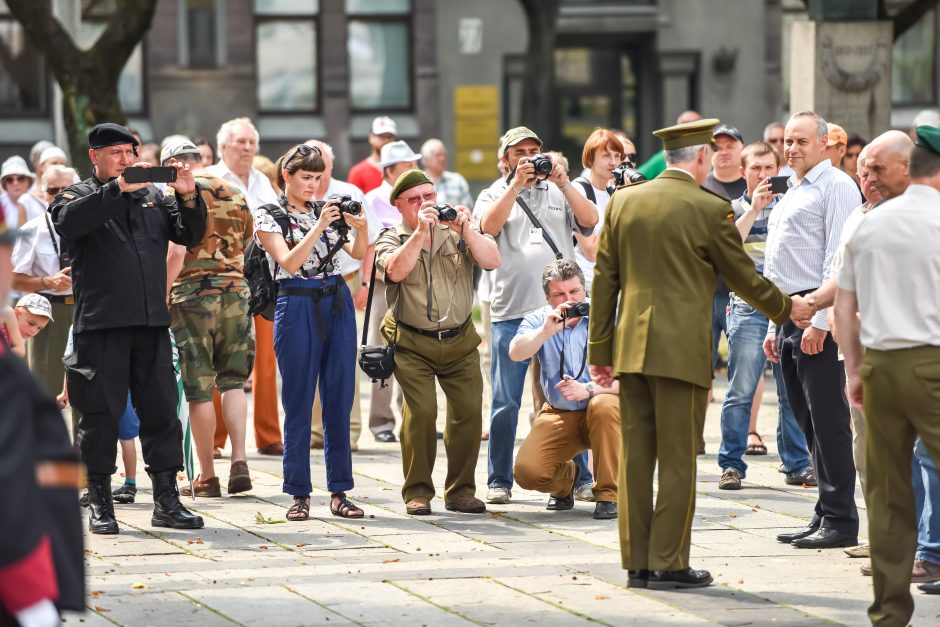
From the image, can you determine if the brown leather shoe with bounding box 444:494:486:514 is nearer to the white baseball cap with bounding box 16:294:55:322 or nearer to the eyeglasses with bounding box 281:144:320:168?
the eyeglasses with bounding box 281:144:320:168

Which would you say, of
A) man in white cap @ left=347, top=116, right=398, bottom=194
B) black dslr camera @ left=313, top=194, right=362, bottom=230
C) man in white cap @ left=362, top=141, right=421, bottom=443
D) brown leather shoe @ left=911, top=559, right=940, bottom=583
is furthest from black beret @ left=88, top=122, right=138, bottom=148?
man in white cap @ left=347, top=116, right=398, bottom=194

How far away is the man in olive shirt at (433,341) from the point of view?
9.04 metres

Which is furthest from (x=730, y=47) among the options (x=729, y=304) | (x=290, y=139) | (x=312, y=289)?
(x=312, y=289)

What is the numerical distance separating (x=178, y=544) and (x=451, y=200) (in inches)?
257

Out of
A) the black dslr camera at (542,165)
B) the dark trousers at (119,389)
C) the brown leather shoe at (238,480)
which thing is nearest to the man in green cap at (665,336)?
the black dslr camera at (542,165)

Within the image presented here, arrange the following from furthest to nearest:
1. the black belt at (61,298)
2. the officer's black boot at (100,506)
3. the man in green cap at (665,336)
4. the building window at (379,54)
→ the building window at (379,54), the black belt at (61,298), the officer's black boot at (100,506), the man in green cap at (665,336)

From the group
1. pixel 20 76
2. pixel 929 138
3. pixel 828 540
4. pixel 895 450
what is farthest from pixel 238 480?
pixel 20 76

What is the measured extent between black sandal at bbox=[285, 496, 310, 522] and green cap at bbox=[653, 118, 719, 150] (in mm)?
2911

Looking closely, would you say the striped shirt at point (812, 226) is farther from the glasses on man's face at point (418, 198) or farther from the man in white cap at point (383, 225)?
the man in white cap at point (383, 225)

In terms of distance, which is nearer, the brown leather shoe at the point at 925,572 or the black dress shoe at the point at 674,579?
the black dress shoe at the point at 674,579

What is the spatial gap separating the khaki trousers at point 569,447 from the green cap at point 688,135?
74.5 inches

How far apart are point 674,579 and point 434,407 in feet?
7.63

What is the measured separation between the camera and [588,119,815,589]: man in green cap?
7121 millimetres

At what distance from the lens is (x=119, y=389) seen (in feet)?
27.9
